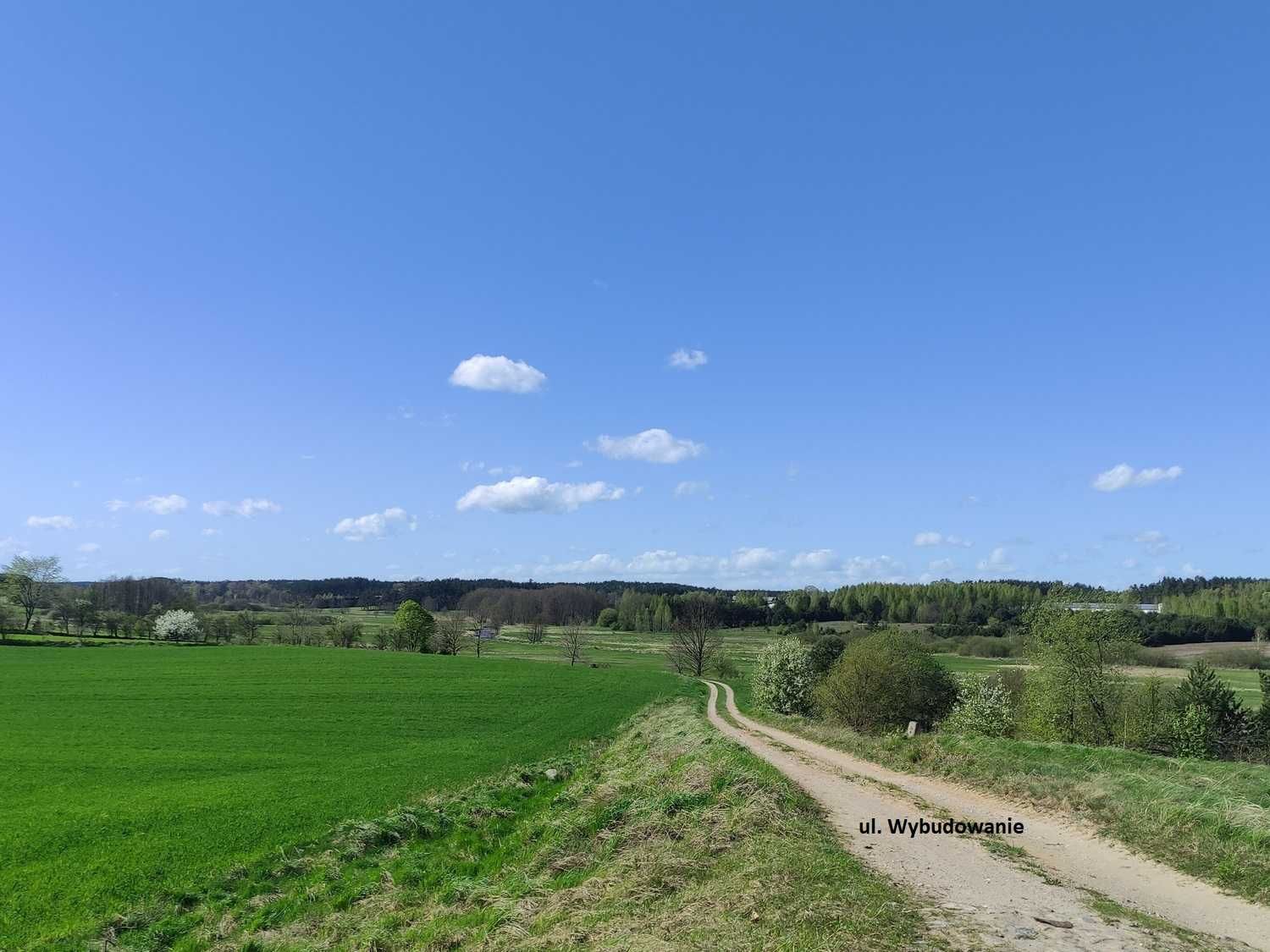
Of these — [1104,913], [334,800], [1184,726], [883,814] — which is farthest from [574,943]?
[1184,726]

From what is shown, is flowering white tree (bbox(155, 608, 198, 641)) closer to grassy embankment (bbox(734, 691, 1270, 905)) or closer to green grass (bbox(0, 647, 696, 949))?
green grass (bbox(0, 647, 696, 949))

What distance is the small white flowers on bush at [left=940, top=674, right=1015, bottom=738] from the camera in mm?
50938

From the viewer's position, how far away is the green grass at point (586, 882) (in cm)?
998

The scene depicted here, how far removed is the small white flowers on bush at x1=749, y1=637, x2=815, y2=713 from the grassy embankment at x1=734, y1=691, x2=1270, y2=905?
4470cm

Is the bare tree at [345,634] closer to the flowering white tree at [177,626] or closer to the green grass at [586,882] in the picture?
the flowering white tree at [177,626]

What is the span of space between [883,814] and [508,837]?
1020 centimetres

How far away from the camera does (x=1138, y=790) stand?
618 inches

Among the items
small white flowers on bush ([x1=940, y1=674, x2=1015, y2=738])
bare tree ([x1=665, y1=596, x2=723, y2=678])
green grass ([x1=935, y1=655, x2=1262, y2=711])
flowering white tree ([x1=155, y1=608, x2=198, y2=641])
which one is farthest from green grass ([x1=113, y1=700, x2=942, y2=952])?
flowering white tree ([x1=155, y1=608, x2=198, y2=641])

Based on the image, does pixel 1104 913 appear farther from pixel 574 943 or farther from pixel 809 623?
pixel 809 623

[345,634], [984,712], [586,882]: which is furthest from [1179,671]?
[345,634]

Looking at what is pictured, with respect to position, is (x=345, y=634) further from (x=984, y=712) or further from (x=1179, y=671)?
(x=1179, y=671)

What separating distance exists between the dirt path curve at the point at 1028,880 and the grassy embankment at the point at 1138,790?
0.47m

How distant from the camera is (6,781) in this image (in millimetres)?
29953

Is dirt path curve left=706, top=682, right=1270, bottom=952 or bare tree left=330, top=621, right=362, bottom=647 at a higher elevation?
dirt path curve left=706, top=682, right=1270, bottom=952
